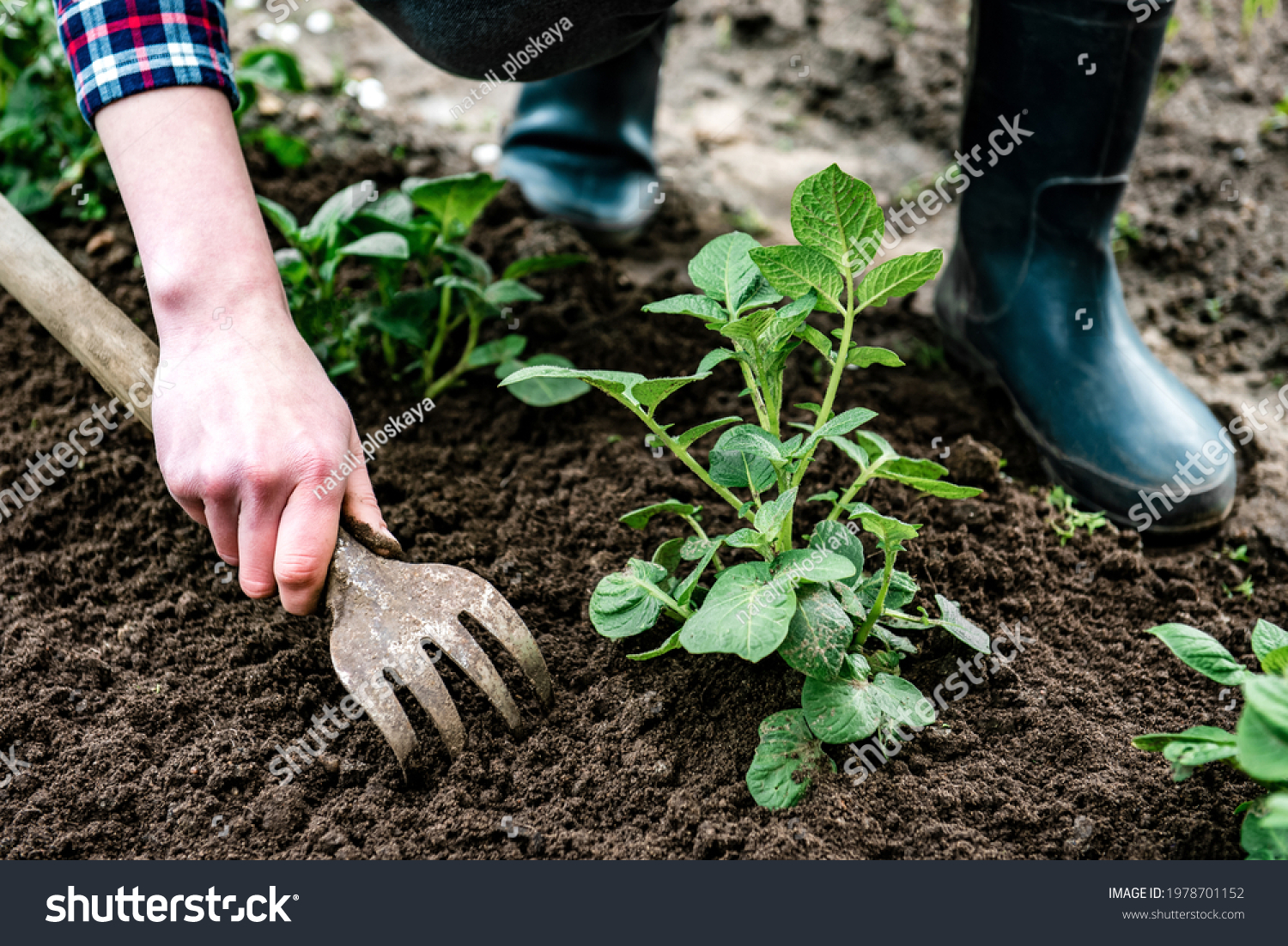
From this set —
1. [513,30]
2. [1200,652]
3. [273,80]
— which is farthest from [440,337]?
[1200,652]

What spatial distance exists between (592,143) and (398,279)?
80 centimetres

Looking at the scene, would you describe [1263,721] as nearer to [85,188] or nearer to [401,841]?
[401,841]

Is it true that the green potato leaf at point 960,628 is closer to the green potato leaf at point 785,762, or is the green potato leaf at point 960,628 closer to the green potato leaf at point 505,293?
the green potato leaf at point 785,762

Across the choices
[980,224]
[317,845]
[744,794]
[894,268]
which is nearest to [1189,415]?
[980,224]

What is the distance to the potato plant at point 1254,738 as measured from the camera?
32.3 inches

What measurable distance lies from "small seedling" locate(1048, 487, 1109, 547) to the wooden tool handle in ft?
4.53

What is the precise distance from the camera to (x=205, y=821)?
1.14 m

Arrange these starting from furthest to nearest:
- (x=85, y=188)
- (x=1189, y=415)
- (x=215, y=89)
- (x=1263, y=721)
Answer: (x=85, y=188) < (x=1189, y=415) < (x=215, y=89) < (x=1263, y=721)

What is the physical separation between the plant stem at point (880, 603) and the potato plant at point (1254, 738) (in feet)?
0.91

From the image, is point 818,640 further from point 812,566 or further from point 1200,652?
point 1200,652

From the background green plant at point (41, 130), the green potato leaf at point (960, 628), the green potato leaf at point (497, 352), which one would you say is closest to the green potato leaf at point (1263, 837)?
the green potato leaf at point (960, 628)

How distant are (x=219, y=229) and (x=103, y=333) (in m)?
0.31

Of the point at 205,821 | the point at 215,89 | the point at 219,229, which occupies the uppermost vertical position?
the point at 215,89

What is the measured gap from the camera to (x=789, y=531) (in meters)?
1.18
